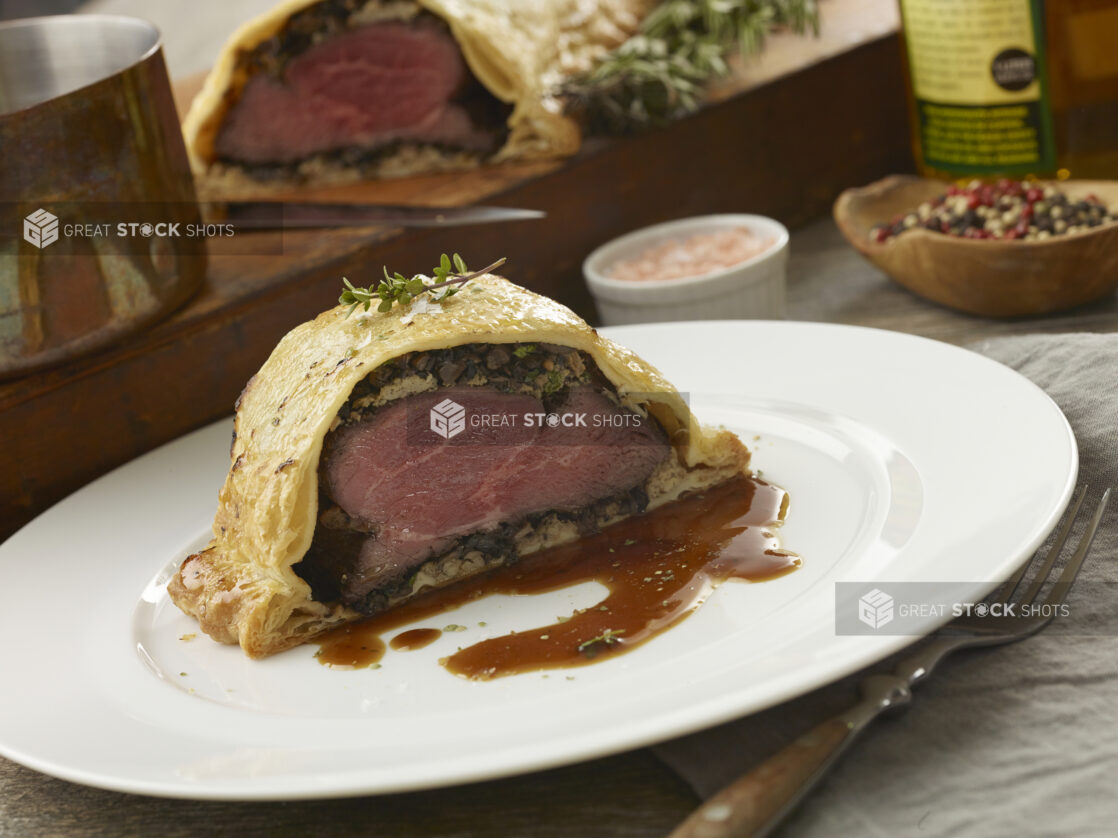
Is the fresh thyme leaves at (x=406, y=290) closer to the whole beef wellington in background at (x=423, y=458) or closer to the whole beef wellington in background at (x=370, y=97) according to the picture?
the whole beef wellington in background at (x=423, y=458)

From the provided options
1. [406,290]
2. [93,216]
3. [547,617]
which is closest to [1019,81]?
[406,290]

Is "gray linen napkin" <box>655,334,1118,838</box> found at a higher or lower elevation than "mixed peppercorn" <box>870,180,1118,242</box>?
lower

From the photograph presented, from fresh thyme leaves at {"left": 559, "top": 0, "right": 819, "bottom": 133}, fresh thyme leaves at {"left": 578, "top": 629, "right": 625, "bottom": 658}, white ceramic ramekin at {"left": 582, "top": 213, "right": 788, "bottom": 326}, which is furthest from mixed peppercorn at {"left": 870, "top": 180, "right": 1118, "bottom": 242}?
fresh thyme leaves at {"left": 578, "top": 629, "right": 625, "bottom": 658}

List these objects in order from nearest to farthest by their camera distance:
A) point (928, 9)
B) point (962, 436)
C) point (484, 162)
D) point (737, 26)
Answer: point (962, 436) < point (928, 9) < point (484, 162) < point (737, 26)

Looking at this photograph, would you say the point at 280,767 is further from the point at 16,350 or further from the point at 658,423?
the point at 16,350

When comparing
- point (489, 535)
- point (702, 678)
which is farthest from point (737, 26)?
point (702, 678)

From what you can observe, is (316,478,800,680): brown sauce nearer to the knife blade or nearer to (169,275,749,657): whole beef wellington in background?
(169,275,749,657): whole beef wellington in background
